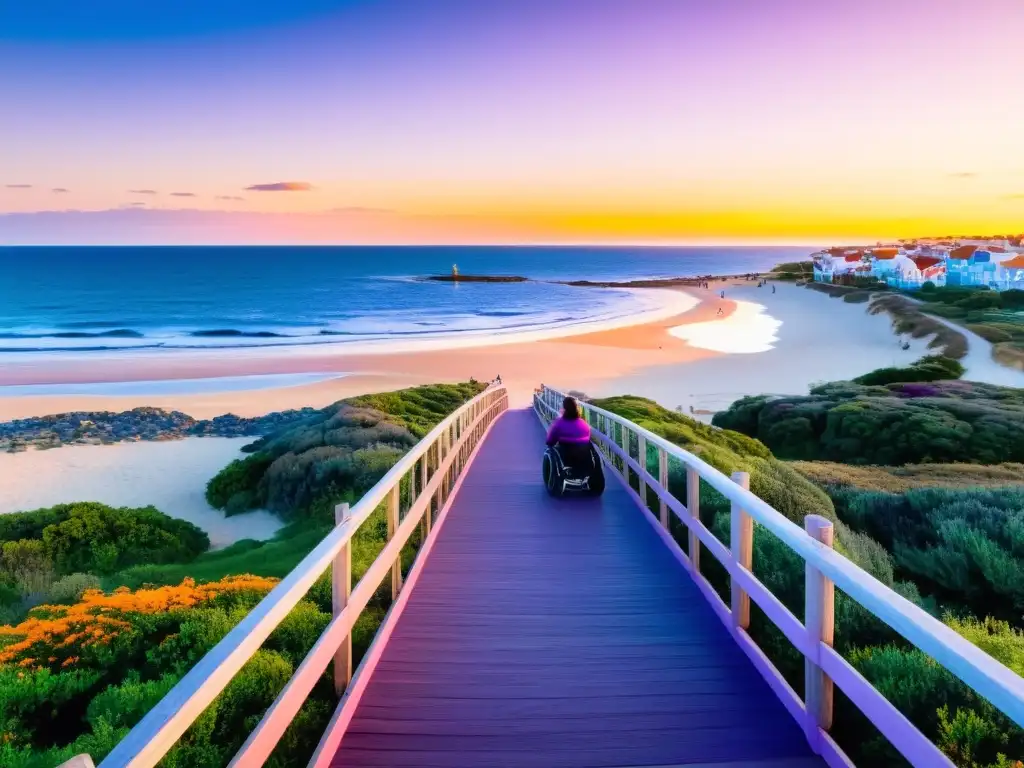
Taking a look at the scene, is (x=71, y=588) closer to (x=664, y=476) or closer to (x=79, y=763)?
(x=664, y=476)

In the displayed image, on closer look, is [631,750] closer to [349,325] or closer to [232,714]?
[232,714]

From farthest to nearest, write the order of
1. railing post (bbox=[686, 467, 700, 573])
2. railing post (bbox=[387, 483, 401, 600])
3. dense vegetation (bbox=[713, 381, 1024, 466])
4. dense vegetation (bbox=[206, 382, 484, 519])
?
dense vegetation (bbox=[713, 381, 1024, 466]) → dense vegetation (bbox=[206, 382, 484, 519]) → railing post (bbox=[686, 467, 700, 573]) → railing post (bbox=[387, 483, 401, 600])

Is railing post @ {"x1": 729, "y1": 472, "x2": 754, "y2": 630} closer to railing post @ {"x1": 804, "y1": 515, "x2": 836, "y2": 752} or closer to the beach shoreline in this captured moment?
railing post @ {"x1": 804, "y1": 515, "x2": 836, "y2": 752}

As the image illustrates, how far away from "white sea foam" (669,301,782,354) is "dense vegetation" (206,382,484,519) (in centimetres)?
3313

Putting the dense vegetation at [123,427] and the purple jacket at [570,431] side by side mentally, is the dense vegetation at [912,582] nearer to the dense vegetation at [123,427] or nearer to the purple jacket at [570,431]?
the purple jacket at [570,431]

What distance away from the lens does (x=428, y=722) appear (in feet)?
12.3

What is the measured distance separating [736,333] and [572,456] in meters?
52.7

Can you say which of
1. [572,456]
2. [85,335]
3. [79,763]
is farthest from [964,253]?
[79,763]

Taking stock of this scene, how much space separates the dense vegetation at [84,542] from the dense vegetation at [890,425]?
1678 cm

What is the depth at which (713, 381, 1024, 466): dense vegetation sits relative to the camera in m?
20.4

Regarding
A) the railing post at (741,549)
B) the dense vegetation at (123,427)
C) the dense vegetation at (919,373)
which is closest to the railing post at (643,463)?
the railing post at (741,549)

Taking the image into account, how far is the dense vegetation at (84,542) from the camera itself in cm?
1031

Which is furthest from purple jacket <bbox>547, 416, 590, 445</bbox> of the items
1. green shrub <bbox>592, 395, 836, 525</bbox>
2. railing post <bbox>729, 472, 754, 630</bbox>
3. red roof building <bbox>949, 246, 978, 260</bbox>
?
red roof building <bbox>949, 246, 978, 260</bbox>

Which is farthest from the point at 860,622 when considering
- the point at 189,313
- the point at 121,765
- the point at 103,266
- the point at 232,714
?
the point at 103,266
